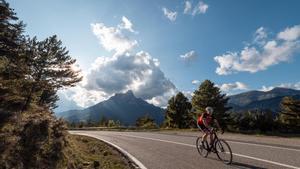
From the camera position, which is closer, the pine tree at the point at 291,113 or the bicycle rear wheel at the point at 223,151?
the bicycle rear wheel at the point at 223,151

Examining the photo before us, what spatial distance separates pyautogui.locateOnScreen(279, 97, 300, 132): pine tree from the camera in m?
61.0

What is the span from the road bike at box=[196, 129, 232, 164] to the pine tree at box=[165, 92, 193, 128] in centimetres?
5075

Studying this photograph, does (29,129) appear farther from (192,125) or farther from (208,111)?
(192,125)

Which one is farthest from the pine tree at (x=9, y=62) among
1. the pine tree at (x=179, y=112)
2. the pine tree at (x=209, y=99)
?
the pine tree at (x=179, y=112)

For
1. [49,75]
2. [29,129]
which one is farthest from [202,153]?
[49,75]

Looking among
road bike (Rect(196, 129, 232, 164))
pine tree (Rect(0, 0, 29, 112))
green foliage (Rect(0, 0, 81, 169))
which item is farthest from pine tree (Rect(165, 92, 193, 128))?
road bike (Rect(196, 129, 232, 164))

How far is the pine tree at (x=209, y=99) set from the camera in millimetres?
52312

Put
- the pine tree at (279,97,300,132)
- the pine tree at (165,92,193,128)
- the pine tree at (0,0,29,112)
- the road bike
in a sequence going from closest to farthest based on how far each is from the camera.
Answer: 1. the road bike
2. the pine tree at (0,0,29,112)
3. the pine tree at (279,97,300,132)
4. the pine tree at (165,92,193,128)

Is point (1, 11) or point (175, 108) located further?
point (175, 108)

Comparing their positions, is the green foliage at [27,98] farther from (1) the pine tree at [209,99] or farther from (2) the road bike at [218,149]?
(1) the pine tree at [209,99]

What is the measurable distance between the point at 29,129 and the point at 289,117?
6357cm

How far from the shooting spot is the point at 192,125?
6066 cm

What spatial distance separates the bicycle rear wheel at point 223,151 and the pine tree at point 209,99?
140 feet

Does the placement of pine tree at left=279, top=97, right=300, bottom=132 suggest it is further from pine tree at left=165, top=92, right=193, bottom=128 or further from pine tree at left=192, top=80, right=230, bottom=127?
pine tree at left=165, top=92, right=193, bottom=128
